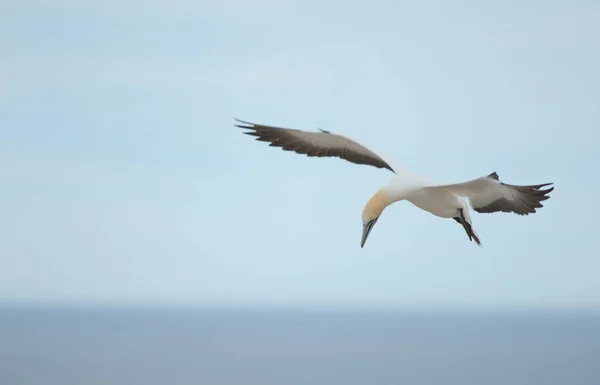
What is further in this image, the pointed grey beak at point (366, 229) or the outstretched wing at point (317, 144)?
the outstretched wing at point (317, 144)

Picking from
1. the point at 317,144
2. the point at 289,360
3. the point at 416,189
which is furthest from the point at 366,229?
the point at 289,360

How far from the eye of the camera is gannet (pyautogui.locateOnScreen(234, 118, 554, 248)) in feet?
33.9

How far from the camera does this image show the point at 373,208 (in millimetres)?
10352

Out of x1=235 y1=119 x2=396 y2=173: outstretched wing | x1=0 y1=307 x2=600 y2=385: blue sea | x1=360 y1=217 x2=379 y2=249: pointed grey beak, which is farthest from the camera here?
x1=0 y1=307 x2=600 y2=385: blue sea

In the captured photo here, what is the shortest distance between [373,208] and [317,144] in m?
1.31

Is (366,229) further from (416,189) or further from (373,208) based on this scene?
(416,189)

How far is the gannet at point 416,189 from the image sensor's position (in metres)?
10.3

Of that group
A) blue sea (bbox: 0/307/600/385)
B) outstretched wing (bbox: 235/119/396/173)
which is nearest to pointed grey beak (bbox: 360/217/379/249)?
outstretched wing (bbox: 235/119/396/173)

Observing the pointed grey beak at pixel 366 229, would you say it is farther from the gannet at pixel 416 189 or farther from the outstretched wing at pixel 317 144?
the outstretched wing at pixel 317 144

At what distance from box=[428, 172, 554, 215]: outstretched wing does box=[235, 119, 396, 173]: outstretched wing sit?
0.94 m

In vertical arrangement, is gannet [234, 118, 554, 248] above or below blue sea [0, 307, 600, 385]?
above

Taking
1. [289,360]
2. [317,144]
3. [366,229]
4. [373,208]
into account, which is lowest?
[289,360]

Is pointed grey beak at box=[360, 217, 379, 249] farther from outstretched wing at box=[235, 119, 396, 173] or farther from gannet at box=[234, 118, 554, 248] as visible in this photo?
outstretched wing at box=[235, 119, 396, 173]

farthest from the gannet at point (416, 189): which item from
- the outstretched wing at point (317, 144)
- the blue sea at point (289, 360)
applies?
the blue sea at point (289, 360)
